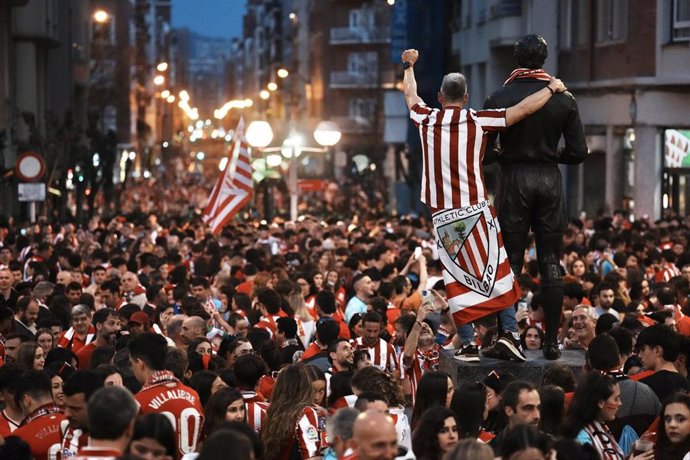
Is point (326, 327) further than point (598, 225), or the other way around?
point (598, 225)

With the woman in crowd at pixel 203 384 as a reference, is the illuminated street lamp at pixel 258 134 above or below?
above

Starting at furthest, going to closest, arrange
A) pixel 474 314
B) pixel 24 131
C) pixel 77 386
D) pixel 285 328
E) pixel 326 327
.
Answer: pixel 24 131, pixel 285 328, pixel 326 327, pixel 474 314, pixel 77 386

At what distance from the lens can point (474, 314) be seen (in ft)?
37.5

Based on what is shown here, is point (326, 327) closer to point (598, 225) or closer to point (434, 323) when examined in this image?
point (434, 323)

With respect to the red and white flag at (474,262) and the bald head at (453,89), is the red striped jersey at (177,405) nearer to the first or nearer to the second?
the red and white flag at (474,262)

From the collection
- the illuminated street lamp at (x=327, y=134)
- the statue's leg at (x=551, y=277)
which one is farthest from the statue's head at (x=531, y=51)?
the illuminated street lamp at (x=327, y=134)

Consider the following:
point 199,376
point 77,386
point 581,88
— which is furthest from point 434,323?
point 581,88

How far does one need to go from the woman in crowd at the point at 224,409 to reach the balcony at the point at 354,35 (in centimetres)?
8278

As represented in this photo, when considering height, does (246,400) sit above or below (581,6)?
below

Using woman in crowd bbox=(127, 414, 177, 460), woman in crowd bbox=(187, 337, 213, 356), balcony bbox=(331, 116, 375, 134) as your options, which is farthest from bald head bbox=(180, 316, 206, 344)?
balcony bbox=(331, 116, 375, 134)

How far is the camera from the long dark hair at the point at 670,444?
338 inches

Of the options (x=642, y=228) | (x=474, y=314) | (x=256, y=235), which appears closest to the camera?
(x=474, y=314)

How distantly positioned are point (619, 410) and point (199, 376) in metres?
2.55

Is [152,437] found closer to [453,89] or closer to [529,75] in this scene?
[453,89]
